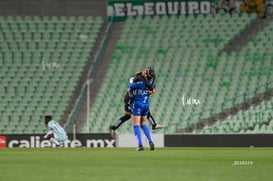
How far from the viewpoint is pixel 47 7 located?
42.3 m

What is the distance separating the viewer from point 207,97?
116ft

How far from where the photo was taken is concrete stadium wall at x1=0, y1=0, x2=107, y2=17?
1662 inches

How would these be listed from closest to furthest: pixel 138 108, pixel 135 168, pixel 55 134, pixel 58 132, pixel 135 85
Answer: pixel 135 168, pixel 135 85, pixel 138 108, pixel 58 132, pixel 55 134

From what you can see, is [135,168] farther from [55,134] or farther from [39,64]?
[39,64]

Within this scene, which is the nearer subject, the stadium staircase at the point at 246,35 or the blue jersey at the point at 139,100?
the blue jersey at the point at 139,100

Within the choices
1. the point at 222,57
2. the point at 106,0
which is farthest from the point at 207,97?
the point at 106,0

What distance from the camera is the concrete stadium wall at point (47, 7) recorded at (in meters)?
42.2

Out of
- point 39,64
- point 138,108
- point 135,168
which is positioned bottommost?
point 135,168

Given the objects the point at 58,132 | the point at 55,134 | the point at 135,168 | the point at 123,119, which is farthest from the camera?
the point at 55,134

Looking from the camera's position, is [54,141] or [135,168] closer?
[135,168]

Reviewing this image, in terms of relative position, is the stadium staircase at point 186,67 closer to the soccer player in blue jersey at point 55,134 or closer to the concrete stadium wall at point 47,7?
the concrete stadium wall at point 47,7

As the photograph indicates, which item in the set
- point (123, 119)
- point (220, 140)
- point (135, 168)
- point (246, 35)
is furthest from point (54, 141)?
point (135, 168)

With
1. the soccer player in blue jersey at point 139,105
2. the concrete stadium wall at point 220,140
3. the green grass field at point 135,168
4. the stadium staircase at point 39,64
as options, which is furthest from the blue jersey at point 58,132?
the green grass field at point 135,168

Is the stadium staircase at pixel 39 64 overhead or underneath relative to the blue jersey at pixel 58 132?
overhead
